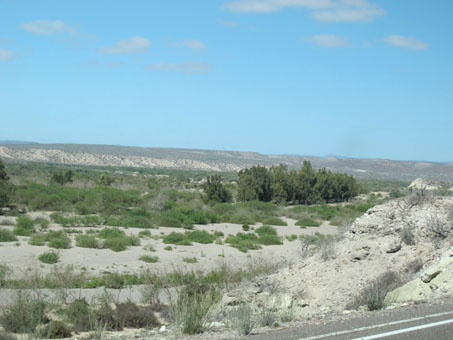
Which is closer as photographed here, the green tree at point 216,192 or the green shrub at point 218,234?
the green shrub at point 218,234

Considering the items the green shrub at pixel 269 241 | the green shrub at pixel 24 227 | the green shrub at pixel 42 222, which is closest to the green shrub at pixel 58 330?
the green shrub at pixel 24 227

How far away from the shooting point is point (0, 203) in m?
40.3

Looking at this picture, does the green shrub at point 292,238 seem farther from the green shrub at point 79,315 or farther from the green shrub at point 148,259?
the green shrub at point 79,315

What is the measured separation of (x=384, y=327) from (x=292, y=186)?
58.2 m

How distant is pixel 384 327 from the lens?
28.5 ft

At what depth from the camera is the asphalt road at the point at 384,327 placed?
8156mm

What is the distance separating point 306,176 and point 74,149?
14556 centimetres

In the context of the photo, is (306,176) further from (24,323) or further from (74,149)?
(74,149)

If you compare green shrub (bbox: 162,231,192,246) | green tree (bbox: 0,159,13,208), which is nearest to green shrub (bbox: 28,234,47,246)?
green shrub (bbox: 162,231,192,246)

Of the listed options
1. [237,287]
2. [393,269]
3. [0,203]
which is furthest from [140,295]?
[0,203]

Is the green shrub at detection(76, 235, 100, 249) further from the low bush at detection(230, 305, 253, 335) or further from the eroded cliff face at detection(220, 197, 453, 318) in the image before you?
the low bush at detection(230, 305, 253, 335)

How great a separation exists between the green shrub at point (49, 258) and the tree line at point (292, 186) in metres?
37.6

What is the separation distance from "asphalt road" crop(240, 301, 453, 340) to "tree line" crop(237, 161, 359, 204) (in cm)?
5054

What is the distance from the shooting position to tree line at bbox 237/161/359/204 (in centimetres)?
6275
